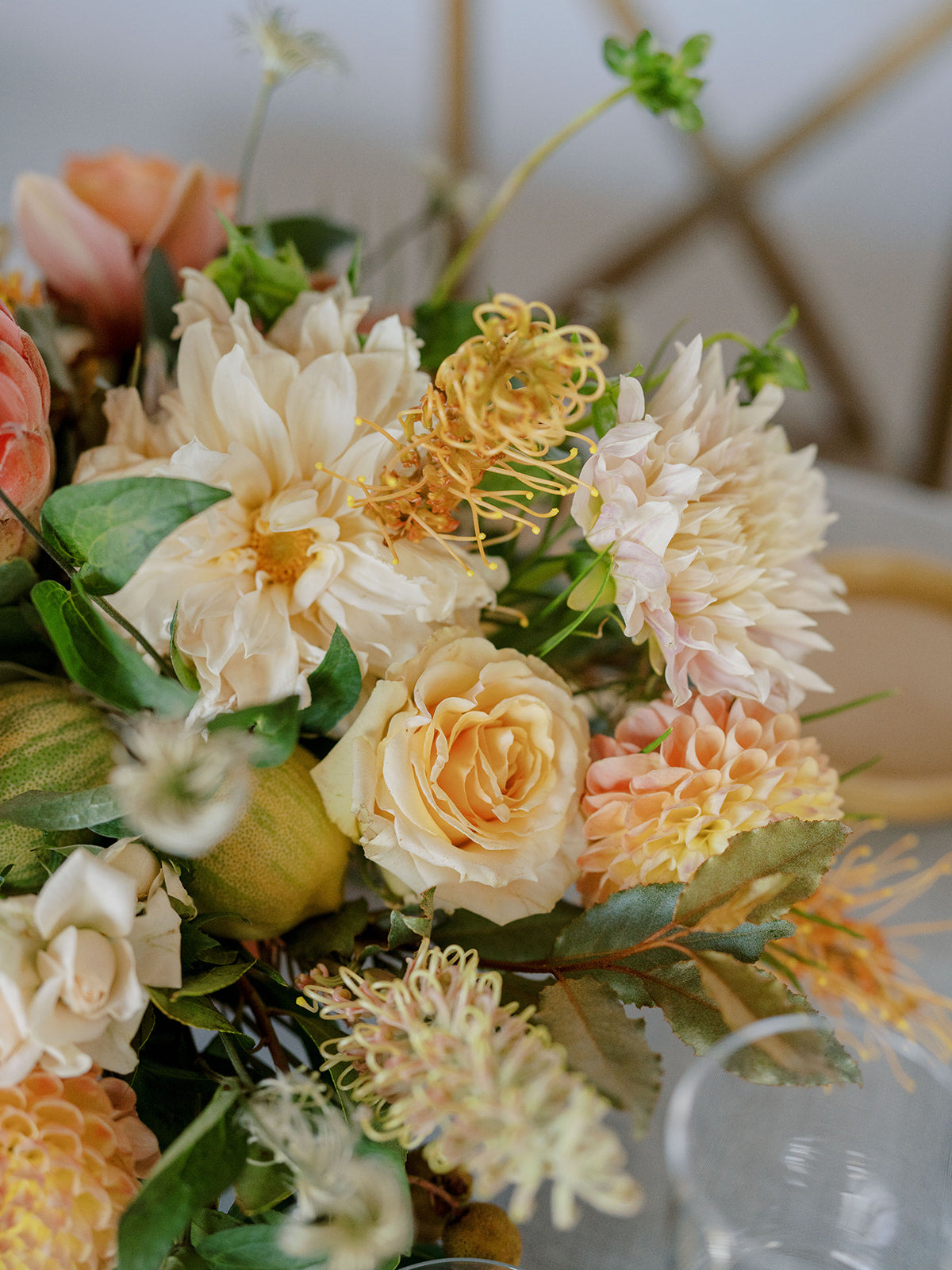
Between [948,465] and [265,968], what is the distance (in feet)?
4.69

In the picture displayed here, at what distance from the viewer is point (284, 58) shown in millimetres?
452

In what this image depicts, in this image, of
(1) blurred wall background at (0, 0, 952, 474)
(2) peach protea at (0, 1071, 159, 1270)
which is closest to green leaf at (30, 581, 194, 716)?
(2) peach protea at (0, 1071, 159, 1270)

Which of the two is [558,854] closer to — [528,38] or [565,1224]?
[565,1224]

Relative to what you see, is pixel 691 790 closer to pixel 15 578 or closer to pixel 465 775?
pixel 465 775

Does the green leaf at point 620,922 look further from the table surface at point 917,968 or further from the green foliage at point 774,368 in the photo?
the green foliage at point 774,368

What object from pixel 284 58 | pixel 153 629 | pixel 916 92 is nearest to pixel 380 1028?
pixel 153 629

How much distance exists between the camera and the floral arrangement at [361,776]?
0.25 meters

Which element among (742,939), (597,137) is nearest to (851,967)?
(742,939)

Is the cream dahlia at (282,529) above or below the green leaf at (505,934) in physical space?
above

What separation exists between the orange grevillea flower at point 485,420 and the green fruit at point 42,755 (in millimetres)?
107

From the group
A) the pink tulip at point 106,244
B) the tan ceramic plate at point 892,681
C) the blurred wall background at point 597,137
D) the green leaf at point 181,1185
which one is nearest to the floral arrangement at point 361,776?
the green leaf at point 181,1185

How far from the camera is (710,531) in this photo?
1.00 feet

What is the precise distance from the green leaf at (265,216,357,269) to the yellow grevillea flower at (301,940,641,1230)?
15.0 inches

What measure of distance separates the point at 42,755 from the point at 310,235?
0.33 metres
